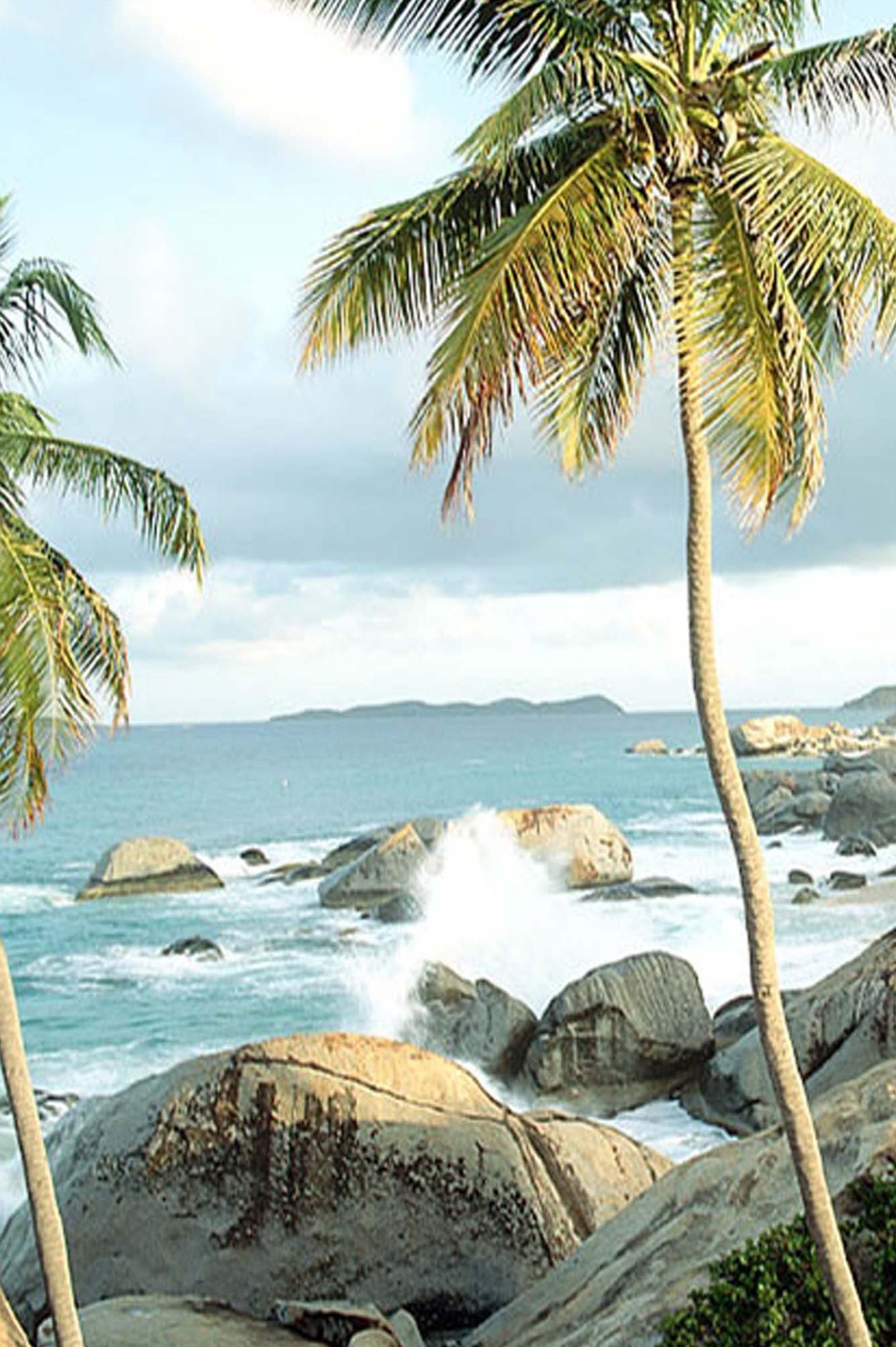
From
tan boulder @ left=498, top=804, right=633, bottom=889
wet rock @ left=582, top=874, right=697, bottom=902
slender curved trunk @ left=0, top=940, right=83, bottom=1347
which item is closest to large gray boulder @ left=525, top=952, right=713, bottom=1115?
slender curved trunk @ left=0, top=940, right=83, bottom=1347

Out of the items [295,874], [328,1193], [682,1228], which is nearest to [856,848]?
[295,874]

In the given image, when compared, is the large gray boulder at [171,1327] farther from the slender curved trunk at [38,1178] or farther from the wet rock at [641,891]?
the wet rock at [641,891]

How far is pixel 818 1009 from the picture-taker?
46.2 feet

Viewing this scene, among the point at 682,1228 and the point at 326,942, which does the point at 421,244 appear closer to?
the point at 682,1228

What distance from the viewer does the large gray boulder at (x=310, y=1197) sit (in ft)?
37.4

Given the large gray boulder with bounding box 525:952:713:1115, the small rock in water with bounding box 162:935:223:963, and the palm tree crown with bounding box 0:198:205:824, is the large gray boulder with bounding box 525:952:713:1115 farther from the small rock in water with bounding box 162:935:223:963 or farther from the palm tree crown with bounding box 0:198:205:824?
the small rock in water with bounding box 162:935:223:963

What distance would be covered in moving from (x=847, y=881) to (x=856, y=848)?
24.1ft

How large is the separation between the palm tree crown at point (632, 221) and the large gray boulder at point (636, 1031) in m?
11.1

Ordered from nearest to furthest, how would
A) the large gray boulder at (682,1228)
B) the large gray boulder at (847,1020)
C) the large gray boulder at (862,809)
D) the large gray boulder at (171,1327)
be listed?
the large gray boulder at (682,1228)
the large gray boulder at (171,1327)
the large gray boulder at (847,1020)
the large gray boulder at (862,809)

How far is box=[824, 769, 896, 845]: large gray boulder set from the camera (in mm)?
47906

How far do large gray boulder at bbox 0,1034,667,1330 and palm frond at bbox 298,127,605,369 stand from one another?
6490 millimetres

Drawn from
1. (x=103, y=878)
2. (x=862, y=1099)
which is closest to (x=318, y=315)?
(x=862, y=1099)

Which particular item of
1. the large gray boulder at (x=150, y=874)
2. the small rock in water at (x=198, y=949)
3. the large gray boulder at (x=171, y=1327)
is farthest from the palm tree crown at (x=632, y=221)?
the large gray boulder at (x=150, y=874)

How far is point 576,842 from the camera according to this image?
1586 inches
